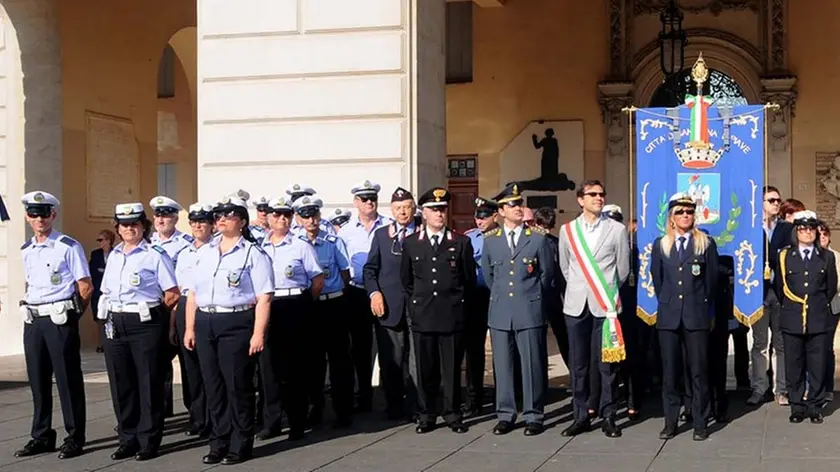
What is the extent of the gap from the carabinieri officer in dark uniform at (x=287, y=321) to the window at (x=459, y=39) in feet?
36.0

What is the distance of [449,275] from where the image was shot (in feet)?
30.0

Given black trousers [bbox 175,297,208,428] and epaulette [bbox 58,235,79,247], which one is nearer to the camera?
epaulette [bbox 58,235,79,247]

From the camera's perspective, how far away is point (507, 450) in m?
8.28

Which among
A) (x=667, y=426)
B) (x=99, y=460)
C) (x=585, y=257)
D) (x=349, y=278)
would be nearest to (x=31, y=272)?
(x=99, y=460)

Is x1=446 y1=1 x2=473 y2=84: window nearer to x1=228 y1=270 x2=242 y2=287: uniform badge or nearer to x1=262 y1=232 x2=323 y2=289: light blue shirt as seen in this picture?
x1=262 y1=232 x2=323 y2=289: light blue shirt

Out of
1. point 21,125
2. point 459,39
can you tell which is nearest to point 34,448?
point 21,125

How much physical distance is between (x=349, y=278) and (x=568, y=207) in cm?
941

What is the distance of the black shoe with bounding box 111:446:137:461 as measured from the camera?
8.27 m

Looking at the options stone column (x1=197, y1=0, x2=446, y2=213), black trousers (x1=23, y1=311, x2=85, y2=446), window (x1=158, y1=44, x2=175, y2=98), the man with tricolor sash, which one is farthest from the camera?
window (x1=158, y1=44, x2=175, y2=98)

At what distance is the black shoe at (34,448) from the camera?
8492 millimetres

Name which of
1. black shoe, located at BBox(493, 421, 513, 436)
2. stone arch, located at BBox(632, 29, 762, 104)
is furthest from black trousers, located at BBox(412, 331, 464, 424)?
stone arch, located at BBox(632, 29, 762, 104)

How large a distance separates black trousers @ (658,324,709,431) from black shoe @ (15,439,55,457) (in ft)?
14.1

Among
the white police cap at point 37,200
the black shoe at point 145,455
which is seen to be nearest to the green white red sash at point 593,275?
the black shoe at point 145,455

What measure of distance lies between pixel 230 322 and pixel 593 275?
2632mm
